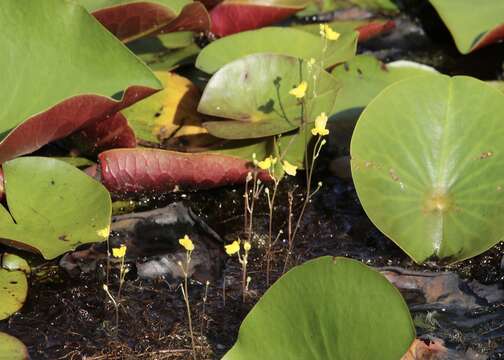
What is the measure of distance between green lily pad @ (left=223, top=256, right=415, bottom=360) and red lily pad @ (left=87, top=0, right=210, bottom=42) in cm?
111

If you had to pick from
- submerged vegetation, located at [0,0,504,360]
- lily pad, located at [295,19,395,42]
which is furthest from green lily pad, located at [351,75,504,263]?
lily pad, located at [295,19,395,42]

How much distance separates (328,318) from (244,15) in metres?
1.59

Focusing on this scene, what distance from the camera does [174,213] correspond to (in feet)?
8.30

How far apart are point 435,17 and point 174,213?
1762 mm

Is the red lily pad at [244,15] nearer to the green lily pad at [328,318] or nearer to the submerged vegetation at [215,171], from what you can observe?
the submerged vegetation at [215,171]

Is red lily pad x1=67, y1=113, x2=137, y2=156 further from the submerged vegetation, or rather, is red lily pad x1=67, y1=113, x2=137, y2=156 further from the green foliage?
the green foliage

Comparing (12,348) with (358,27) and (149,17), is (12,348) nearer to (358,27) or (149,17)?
(149,17)

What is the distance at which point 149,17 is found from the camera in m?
2.77

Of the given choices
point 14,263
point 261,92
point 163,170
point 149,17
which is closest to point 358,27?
point 261,92

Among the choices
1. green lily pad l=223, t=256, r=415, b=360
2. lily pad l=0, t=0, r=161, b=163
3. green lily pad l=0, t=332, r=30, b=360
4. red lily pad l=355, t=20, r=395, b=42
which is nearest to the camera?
green lily pad l=223, t=256, r=415, b=360

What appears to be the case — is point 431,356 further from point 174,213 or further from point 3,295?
point 3,295

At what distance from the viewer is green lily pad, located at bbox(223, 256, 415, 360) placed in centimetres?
185

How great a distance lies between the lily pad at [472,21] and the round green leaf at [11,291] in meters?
1.59

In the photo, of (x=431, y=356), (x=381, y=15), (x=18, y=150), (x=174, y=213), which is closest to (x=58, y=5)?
(x=18, y=150)
